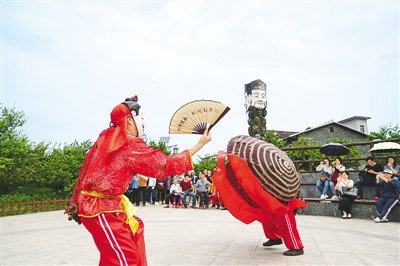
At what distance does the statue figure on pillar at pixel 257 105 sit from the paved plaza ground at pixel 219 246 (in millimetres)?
5608

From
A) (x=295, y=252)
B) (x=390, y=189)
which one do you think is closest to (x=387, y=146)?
(x=390, y=189)

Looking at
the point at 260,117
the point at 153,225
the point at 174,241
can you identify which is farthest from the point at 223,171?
the point at 260,117

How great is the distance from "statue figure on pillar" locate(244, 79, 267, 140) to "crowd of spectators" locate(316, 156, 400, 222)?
9.75ft

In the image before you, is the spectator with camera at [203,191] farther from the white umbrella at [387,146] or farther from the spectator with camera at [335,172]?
the white umbrella at [387,146]

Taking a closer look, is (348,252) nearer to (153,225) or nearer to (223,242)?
(223,242)

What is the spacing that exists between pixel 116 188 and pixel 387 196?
795 centimetres

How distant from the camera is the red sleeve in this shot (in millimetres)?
2291

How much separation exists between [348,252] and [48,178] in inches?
612

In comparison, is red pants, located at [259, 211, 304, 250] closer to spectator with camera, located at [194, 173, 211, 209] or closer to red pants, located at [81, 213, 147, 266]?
red pants, located at [81, 213, 147, 266]

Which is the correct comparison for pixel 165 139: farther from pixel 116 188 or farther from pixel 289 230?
pixel 116 188

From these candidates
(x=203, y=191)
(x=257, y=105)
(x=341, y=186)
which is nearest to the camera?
(x=341, y=186)

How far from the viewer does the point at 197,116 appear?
288 centimetres

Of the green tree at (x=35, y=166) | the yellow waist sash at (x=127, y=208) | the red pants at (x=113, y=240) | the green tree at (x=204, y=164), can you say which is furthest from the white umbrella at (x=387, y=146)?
the green tree at (x=204, y=164)

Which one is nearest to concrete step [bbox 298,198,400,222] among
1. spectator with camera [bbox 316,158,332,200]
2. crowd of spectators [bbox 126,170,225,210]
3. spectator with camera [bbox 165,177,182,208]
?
spectator with camera [bbox 316,158,332,200]
